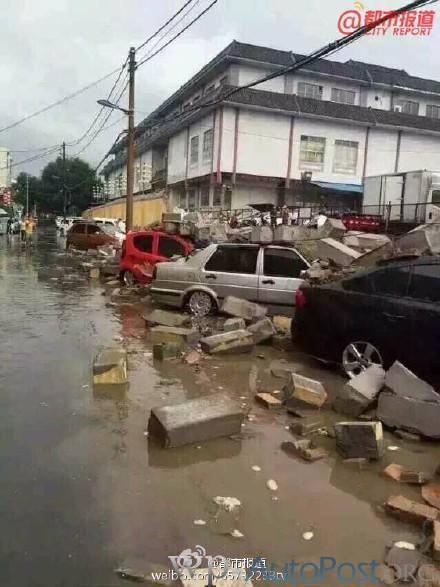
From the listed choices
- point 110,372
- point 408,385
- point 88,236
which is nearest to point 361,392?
point 408,385

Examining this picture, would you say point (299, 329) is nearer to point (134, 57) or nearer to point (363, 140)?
point (134, 57)

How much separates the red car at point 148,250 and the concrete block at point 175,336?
5.41 metres

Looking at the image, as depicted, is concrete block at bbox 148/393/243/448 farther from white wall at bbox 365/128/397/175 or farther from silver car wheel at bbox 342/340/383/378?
white wall at bbox 365/128/397/175

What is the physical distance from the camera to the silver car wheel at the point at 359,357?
588 cm

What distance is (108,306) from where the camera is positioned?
457 inches

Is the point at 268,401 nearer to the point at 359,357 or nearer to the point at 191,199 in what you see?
the point at 359,357

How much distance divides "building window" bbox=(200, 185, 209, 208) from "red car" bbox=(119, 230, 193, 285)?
17171 millimetres

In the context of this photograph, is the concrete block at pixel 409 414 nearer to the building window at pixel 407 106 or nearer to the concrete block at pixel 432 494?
the concrete block at pixel 432 494

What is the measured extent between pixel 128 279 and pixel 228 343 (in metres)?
7.29

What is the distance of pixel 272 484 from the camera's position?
3754mm

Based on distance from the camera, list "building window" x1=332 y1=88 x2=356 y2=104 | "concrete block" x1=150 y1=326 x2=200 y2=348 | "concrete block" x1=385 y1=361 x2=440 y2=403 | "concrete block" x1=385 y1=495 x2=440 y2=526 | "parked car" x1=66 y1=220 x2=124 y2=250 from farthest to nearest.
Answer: "building window" x1=332 y1=88 x2=356 y2=104, "parked car" x1=66 y1=220 x2=124 y2=250, "concrete block" x1=150 y1=326 x2=200 y2=348, "concrete block" x1=385 y1=361 x2=440 y2=403, "concrete block" x1=385 y1=495 x2=440 y2=526

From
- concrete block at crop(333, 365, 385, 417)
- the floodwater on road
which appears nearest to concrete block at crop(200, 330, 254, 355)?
the floodwater on road

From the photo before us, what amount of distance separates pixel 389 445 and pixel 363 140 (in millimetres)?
28937

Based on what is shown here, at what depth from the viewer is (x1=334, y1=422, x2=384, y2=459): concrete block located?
164 inches
